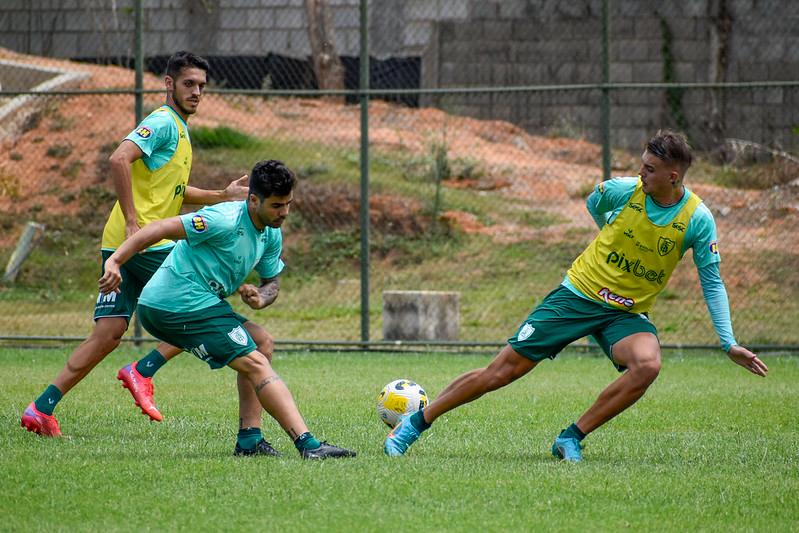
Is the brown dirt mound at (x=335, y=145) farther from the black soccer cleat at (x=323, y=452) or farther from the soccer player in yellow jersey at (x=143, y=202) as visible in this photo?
the black soccer cleat at (x=323, y=452)

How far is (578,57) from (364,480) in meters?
15.2

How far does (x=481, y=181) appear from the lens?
16719mm

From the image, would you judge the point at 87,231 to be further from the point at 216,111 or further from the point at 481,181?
the point at 481,181

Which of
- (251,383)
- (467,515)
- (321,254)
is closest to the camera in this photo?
(467,515)

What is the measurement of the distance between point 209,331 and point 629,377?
2147 millimetres

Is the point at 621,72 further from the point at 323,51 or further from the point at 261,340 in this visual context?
the point at 261,340

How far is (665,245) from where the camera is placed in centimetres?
503

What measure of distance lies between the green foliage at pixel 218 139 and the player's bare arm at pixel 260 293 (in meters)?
11.4

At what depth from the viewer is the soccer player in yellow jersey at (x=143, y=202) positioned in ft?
18.8

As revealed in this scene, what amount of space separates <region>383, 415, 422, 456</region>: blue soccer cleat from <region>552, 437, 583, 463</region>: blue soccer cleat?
2.43 ft

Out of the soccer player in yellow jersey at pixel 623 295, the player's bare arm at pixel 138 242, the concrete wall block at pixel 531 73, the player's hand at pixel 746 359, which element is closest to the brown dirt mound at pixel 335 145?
the concrete wall block at pixel 531 73

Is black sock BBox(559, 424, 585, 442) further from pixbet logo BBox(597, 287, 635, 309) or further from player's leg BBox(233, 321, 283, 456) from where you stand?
player's leg BBox(233, 321, 283, 456)

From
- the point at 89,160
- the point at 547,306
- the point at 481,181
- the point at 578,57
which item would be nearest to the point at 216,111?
the point at 89,160

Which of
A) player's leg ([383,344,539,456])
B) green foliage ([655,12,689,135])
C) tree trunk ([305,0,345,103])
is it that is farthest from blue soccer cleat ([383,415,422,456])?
green foliage ([655,12,689,135])
